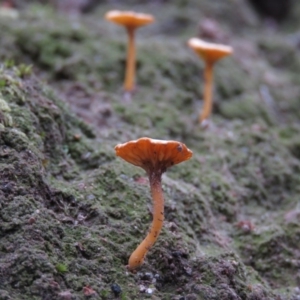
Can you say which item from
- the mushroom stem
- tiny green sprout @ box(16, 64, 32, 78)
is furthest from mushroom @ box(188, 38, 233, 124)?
tiny green sprout @ box(16, 64, 32, 78)

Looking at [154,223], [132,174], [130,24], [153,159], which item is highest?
[130,24]

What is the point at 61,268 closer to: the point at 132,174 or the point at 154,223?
the point at 154,223

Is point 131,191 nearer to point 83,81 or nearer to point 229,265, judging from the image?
point 229,265

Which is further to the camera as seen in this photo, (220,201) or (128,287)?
(220,201)

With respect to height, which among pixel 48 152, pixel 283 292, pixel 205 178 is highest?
pixel 48 152

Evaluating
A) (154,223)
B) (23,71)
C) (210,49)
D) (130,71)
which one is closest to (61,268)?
(154,223)

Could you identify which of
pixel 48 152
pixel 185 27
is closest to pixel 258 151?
pixel 48 152
